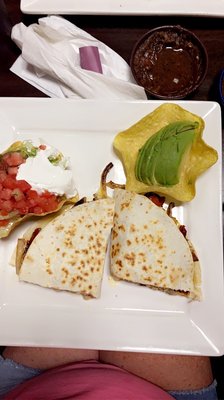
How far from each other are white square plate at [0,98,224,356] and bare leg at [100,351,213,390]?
20 cm

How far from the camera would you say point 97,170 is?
4.94 ft

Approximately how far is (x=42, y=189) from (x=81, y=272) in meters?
0.28

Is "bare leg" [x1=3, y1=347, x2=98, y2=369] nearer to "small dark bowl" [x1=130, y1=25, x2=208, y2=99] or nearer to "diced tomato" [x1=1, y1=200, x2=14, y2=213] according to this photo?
"diced tomato" [x1=1, y1=200, x2=14, y2=213]

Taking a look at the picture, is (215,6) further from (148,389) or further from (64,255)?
(148,389)

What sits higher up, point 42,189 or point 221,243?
point 42,189

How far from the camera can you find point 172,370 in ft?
5.09

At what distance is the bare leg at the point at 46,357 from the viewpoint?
5.24ft

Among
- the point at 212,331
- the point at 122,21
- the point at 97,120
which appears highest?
the point at 122,21

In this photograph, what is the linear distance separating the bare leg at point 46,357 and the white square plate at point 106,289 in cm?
23

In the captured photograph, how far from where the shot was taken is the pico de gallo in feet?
4.46

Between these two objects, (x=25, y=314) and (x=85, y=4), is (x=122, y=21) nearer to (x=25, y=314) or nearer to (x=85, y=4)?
(x=85, y=4)

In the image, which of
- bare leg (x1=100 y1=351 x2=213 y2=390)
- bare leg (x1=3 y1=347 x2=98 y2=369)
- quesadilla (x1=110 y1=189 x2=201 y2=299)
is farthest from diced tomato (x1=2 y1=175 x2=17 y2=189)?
bare leg (x1=100 y1=351 x2=213 y2=390)

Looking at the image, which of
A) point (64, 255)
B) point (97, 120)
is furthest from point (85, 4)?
point (64, 255)

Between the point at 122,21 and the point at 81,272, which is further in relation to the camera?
the point at 122,21
